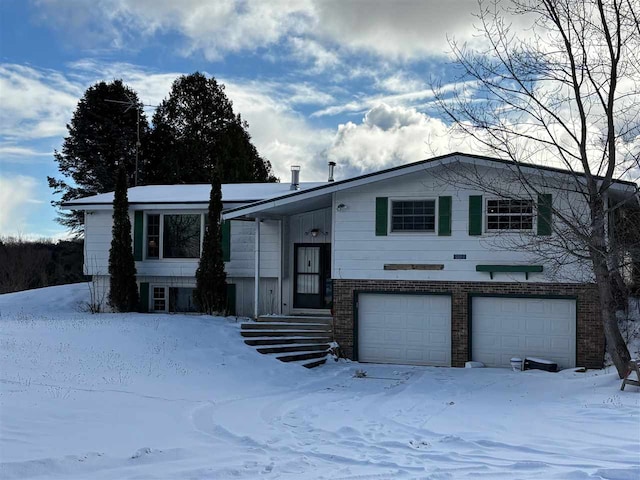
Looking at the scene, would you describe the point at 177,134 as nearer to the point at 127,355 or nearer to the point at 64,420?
the point at 127,355

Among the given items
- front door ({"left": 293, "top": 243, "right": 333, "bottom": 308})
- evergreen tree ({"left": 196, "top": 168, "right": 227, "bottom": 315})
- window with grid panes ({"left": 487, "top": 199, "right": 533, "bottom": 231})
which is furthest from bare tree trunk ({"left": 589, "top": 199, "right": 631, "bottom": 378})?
evergreen tree ({"left": 196, "top": 168, "right": 227, "bottom": 315})

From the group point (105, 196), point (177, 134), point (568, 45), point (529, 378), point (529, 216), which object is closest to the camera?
point (568, 45)

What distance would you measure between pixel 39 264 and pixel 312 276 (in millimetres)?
26116

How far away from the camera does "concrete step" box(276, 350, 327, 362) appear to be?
13.6m

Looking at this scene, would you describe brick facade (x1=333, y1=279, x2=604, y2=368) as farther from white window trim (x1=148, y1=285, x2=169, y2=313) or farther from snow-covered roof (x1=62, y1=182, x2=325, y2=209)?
white window trim (x1=148, y1=285, x2=169, y2=313)

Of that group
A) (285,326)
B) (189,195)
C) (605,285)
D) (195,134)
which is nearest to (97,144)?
(195,134)

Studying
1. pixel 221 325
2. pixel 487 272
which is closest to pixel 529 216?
pixel 487 272

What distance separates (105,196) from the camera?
2053cm

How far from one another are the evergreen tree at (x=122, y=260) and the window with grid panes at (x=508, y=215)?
34.6ft

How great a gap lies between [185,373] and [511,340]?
763 cm

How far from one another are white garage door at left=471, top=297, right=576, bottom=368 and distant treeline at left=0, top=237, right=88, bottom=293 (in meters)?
26.9

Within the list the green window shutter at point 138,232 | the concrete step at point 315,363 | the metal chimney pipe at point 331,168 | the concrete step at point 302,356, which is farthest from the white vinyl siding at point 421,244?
the green window shutter at point 138,232

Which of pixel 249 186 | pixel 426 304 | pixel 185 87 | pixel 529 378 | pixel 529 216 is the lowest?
pixel 529 378

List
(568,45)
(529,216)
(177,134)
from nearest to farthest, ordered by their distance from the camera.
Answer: (568,45), (529,216), (177,134)
